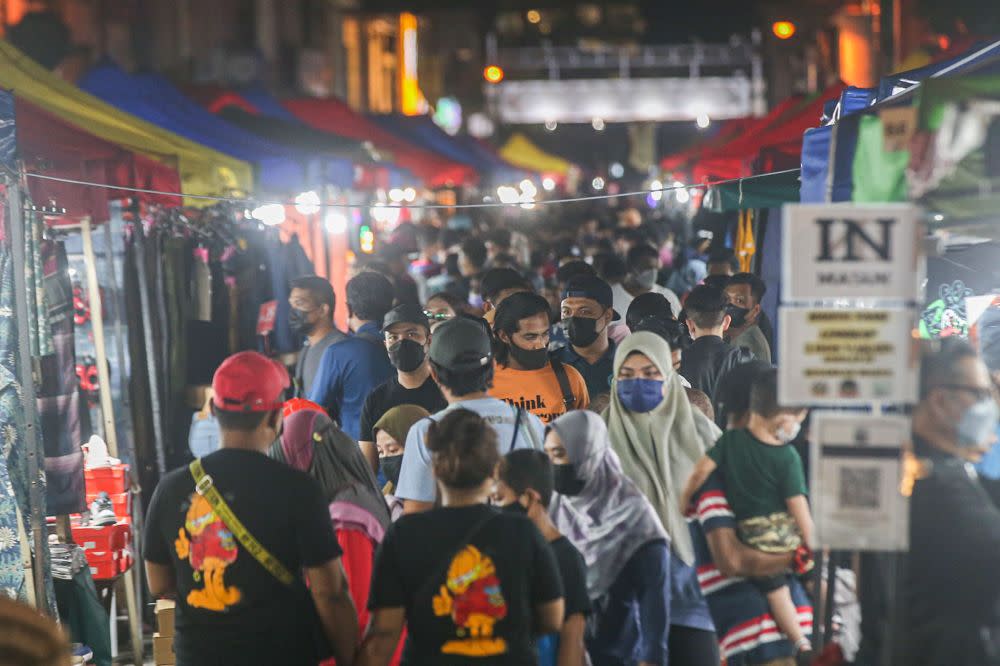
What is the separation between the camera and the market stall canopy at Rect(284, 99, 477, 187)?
61.1 ft

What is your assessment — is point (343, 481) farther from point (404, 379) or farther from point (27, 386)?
point (27, 386)

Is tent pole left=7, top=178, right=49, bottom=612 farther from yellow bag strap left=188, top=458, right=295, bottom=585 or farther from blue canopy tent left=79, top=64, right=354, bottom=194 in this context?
blue canopy tent left=79, top=64, right=354, bottom=194

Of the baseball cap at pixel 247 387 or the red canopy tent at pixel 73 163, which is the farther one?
the red canopy tent at pixel 73 163

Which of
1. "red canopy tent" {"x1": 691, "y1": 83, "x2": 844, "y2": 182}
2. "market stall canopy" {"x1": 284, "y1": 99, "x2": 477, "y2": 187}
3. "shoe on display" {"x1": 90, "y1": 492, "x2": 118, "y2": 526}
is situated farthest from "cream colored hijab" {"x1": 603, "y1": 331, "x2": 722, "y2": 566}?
"market stall canopy" {"x1": 284, "y1": 99, "x2": 477, "y2": 187}

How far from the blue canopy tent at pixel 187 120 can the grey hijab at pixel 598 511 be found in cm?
792

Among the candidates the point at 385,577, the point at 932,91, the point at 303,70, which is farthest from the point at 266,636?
the point at 303,70

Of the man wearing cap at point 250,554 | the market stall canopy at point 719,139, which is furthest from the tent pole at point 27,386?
the market stall canopy at point 719,139

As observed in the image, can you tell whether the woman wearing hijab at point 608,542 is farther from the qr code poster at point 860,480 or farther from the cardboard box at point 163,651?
the cardboard box at point 163,651

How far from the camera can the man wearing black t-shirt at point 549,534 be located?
13.1ft

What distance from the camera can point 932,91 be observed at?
3.76m

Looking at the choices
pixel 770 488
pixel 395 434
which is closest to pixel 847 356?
pixel 770 488

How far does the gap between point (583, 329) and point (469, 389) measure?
209cm

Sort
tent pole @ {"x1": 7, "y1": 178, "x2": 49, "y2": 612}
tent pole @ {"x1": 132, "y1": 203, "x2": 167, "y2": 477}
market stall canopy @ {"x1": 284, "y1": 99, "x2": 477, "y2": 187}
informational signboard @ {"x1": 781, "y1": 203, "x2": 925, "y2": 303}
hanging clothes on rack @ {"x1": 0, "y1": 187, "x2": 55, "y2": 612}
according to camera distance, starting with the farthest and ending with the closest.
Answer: market stall canopy @ {"x1": 284, "y1": 99, "x2": 477, "y2": 187} < tent pole @ {"x1": 132, "y1": 203, "x2": 167, "y2": 477} < hanging clothes on rack @ {"x1": 0, "y1": 187, "x2": 55, "y2": 612} < tent pole @ {"x1": 7, "y1": 178, "x2": 49, "y2": 612} < informational signboard @ {"x1": 781, "y1": 203, "x2": 925, "y2": 303}

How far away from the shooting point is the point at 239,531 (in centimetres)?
396
